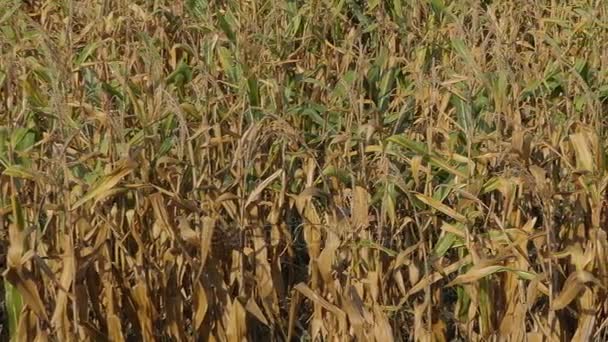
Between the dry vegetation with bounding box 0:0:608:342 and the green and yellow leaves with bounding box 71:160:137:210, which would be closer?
the green and yellow leaves with bounding box 71:160:137:210

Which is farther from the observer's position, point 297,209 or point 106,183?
point 297,209

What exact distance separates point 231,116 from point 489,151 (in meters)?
0.76

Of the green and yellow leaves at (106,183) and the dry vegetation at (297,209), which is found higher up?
the green and yellow leaves at (106,183)

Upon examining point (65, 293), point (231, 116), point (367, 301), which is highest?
point (231, 116)

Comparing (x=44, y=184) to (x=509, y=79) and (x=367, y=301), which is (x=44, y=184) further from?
(x=509, y=79)

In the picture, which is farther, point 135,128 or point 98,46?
point 98,46

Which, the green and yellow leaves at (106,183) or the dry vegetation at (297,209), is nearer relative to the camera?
the green and yellow leaves at (106,183)

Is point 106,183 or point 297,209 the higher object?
point 106,183

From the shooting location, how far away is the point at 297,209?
9.68 feet

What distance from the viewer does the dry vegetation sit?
8.66 ft

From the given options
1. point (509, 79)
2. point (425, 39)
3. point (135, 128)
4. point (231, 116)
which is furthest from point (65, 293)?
point (425, 39)

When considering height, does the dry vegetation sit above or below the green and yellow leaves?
below

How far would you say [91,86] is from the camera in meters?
3.23

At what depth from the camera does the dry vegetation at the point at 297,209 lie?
2.64 m
